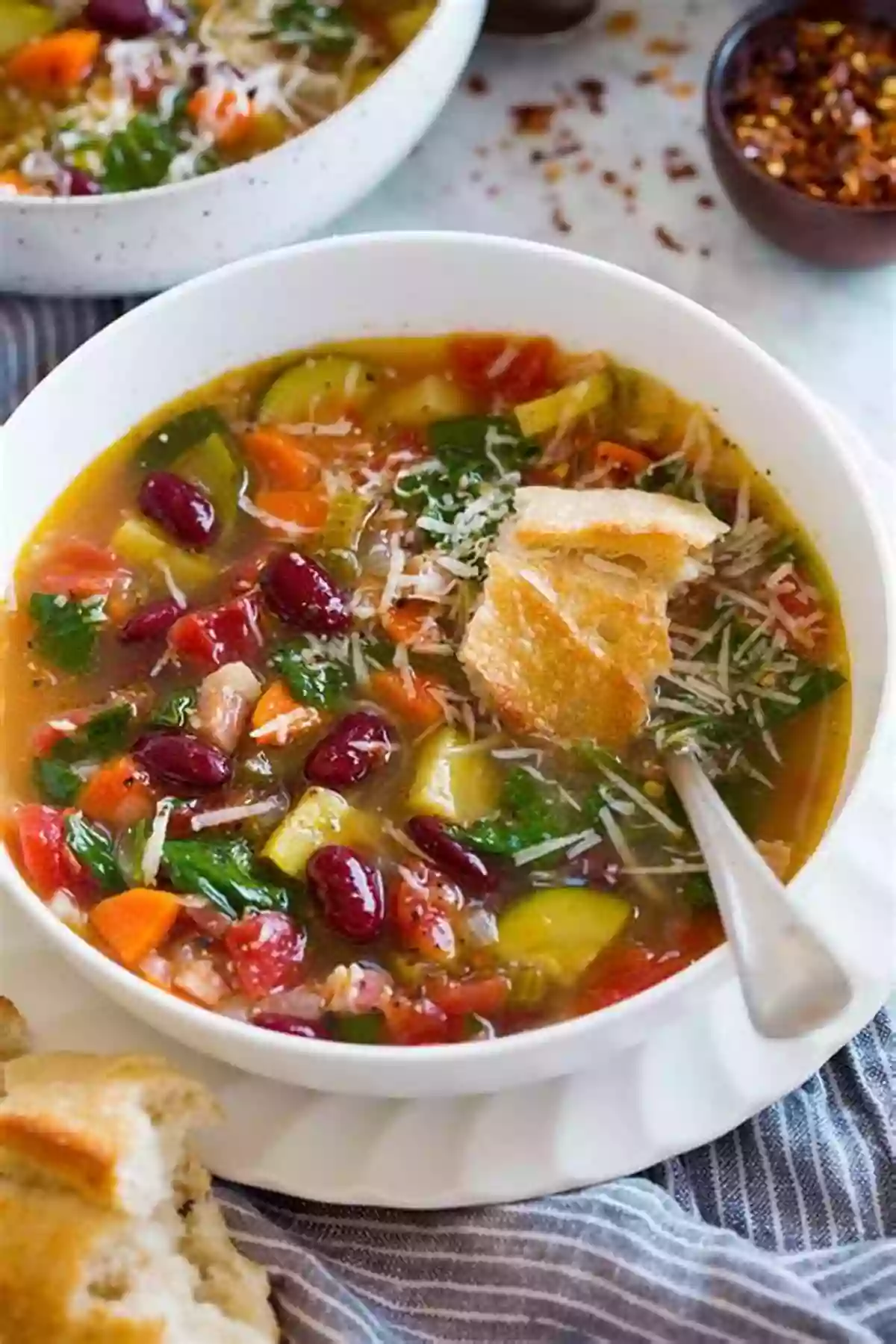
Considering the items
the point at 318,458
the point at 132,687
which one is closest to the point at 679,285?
the point at 318,458

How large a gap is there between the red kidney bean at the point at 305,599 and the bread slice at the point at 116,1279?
2.38 ft

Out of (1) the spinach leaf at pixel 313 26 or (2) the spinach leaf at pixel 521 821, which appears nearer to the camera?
(2) the spinach leaf at pixel 521 821

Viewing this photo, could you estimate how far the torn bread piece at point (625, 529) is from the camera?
2.10 meters

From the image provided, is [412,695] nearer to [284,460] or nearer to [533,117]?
[284,460]

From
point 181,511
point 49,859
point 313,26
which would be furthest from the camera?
point 313,26

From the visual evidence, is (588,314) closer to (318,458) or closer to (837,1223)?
(318,458)

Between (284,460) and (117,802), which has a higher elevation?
(284,460)

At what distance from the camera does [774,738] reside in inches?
81.4

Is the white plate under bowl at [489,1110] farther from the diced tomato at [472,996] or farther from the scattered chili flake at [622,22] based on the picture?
the scattered chili flake at [622,22]

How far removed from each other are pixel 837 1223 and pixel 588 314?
1.20m

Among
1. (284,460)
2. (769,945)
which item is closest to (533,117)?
(284,460)

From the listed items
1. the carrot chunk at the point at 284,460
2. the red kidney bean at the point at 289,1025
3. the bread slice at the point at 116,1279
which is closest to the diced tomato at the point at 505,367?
the carrot chunk at the point at 284,460

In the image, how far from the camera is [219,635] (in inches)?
85.0

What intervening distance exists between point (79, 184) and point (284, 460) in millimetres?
680
